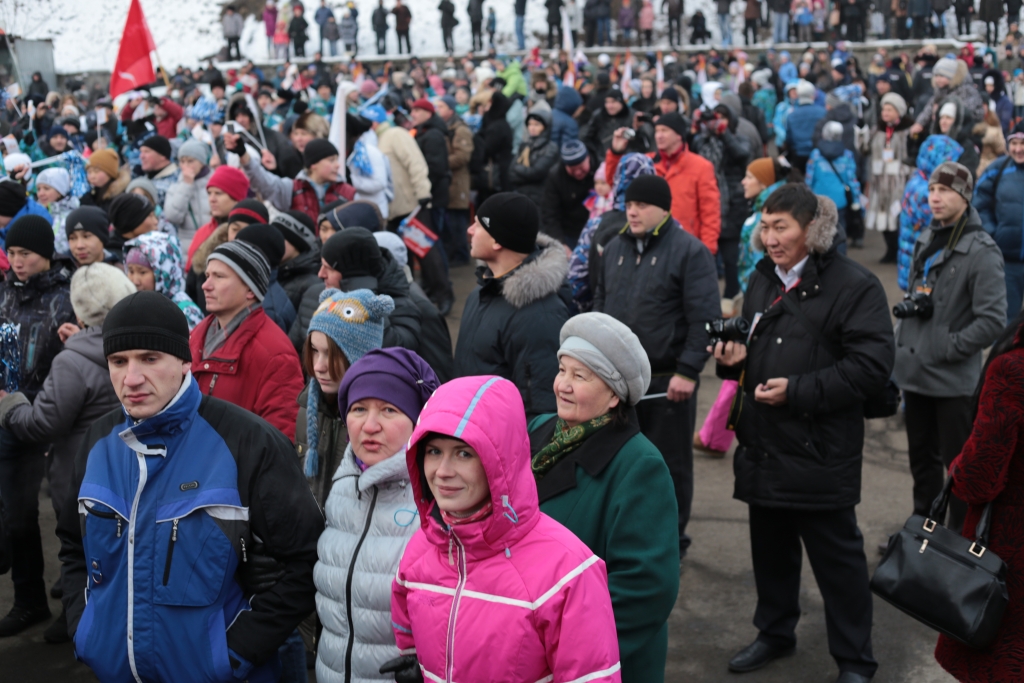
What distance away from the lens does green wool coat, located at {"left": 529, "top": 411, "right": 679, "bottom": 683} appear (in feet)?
8.55

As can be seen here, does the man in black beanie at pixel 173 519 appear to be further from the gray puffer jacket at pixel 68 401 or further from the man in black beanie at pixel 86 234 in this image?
the man in black beanie at pixel 86 234

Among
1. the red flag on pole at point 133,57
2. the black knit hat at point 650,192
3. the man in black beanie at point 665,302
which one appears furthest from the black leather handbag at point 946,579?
the red flag on pole at point 133,57

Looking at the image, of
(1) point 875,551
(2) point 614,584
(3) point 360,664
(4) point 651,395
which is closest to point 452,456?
(2) point 614,584

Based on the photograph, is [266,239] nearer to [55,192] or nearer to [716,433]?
[716,433]

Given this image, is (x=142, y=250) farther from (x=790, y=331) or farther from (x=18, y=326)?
(x=790, y=331)

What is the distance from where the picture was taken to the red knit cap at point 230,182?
6562 millimetres

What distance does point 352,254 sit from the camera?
4.59 metres

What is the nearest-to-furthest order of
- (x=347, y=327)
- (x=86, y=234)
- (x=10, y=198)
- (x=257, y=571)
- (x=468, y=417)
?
(x=468, y=417) < (x=257, y=571) < (x=347, y=327) < (x=86, y=234) < (x=10, y=198)

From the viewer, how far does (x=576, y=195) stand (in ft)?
27.7

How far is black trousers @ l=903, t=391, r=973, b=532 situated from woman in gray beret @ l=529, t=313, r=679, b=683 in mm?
2751

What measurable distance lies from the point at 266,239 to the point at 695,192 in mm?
3718

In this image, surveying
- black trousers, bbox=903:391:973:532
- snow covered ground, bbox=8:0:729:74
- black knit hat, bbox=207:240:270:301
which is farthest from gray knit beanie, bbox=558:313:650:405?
snow covered ground, bbox=8:0:729:74

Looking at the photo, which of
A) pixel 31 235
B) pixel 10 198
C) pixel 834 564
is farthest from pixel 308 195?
pixel 834 564

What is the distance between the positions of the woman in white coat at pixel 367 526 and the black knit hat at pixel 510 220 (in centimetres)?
121
